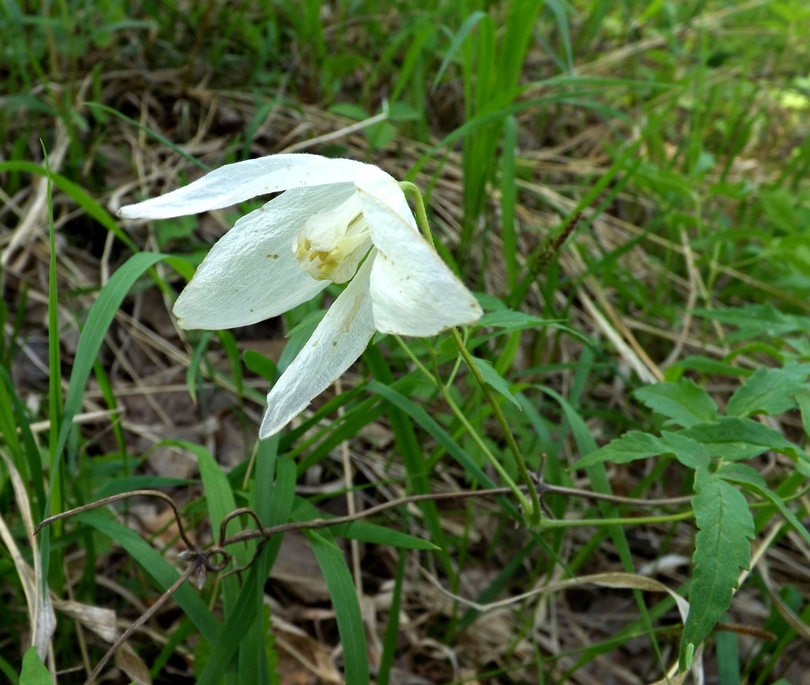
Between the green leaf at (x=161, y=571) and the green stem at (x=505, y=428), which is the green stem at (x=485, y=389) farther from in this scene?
the green leaf at (x=161, y=571)

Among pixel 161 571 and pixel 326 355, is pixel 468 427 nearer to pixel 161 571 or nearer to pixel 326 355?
pixel 326 355

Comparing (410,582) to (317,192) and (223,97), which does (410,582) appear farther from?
(223,97)

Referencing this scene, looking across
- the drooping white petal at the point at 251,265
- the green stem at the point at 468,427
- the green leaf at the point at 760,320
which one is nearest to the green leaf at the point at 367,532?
the green stem at the point at 468,427

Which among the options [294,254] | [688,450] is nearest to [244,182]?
[294,254]

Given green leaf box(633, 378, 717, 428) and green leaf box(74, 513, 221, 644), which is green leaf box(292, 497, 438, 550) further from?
green leaf box(633, 378, 717, 428)

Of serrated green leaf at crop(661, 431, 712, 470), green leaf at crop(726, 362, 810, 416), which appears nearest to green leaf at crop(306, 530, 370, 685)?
serrated green leaf at crop(661, 431, 712, 470)

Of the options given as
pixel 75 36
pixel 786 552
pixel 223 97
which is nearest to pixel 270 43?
pixel 223 97
